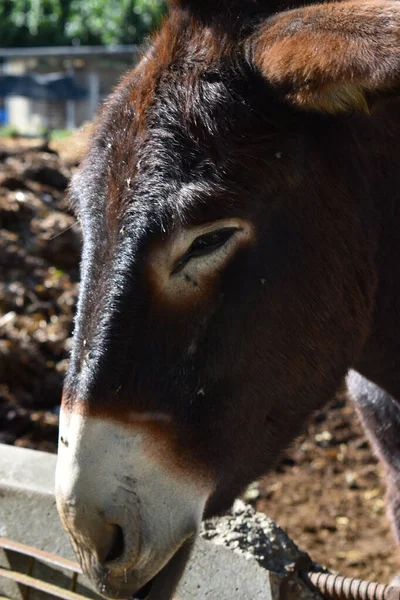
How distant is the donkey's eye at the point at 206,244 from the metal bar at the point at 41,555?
1.05 metres

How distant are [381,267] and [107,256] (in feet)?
2.72

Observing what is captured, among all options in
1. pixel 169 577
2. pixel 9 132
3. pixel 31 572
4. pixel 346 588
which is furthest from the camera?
pixel 9 132

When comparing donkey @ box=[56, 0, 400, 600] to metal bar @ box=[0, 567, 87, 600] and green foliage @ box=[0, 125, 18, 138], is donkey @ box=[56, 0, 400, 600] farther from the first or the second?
green foliage @ box=[0, 125, 18, 138]

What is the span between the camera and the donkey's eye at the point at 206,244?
72.8 inches

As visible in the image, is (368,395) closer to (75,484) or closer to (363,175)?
(363,175)

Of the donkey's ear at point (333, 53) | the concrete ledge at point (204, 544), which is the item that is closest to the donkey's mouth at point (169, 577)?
the concrete ledge at point (204, 544)

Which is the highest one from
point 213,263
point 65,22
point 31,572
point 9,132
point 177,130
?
point 177,130

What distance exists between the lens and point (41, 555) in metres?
2.47

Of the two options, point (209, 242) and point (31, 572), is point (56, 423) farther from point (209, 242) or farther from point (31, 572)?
point (209, 242)

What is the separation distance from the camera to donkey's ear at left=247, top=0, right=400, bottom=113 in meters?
1.68

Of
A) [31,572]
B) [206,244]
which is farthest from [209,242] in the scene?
[31,572]

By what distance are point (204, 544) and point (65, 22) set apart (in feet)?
124

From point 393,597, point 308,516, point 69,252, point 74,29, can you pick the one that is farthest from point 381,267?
point 74,29

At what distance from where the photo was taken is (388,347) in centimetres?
238
